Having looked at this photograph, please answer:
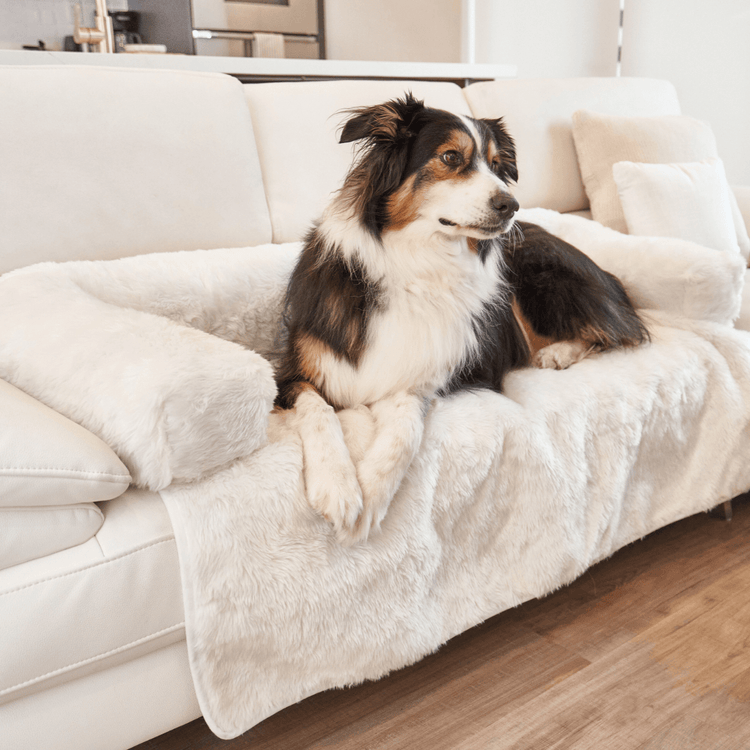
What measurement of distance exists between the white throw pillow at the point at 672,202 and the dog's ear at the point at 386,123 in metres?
1.21

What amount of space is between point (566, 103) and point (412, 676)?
2.10 meters

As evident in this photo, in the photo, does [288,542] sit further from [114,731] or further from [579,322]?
[579,322]

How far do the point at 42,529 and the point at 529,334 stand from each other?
1.26m

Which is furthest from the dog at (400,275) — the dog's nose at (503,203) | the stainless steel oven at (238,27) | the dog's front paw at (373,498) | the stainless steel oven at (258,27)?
the stainless steel oven at (258,27)

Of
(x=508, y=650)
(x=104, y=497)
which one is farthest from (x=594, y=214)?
(x=104, y=497)

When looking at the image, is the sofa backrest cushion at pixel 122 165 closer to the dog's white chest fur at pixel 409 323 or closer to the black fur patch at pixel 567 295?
the dog's white chest fur at pixel 409 323

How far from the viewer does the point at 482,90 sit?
2.46 meters

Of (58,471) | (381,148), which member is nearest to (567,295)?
(381,148)

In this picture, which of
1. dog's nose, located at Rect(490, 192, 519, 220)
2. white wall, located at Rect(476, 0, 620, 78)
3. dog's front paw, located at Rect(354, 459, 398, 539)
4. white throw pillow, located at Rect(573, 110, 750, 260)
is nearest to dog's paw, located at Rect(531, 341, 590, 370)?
dog's nose, located at Rect(490, 192, 519, 220)

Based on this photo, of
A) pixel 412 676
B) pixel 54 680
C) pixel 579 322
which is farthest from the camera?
pixel 579 322

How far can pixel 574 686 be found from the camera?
4.35 feet

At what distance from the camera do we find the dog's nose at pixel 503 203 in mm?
1347

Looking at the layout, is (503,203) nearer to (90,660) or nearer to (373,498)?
(373,498)

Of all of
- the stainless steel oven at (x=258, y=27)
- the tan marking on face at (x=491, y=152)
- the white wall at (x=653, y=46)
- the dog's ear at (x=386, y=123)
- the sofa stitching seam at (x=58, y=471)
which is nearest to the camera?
the sofa stitching seam at (x=58, y=471)
